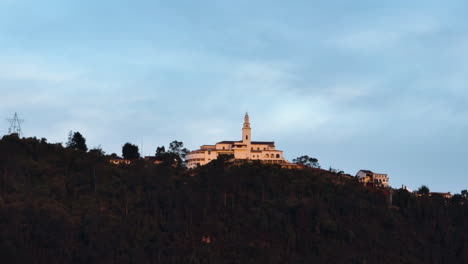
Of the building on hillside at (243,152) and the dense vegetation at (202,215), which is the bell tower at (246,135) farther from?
the dense vegetation at (202,215)

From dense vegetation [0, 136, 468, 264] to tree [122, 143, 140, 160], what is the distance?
7683mm

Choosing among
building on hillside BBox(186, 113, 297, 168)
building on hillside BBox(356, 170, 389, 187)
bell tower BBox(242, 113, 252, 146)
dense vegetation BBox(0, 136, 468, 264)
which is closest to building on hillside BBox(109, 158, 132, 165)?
dense vegetation BBox(0, 136, 468, 264)

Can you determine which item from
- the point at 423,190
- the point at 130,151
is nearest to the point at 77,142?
the point at 130,151

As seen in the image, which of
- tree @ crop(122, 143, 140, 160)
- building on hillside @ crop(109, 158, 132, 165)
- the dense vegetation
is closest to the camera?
the dense vegetation

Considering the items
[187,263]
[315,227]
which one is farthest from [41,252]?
[315,227]

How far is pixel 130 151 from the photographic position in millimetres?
107750

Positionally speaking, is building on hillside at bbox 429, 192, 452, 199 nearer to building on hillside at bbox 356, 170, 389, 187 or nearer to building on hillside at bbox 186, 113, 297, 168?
building on hillside at bbox 356, 170, 389, 187

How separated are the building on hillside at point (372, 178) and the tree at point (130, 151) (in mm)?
30132

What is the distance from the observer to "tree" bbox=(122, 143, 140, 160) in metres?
107

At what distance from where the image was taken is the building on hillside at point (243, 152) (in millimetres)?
107625

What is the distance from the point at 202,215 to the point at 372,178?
37.0 metres

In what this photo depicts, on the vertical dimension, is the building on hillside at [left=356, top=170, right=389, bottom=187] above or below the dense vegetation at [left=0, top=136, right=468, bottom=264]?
above

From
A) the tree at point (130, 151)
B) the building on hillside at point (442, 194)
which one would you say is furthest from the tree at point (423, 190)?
the tree at point (130, 151)

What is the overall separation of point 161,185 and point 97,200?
27.7 ft
